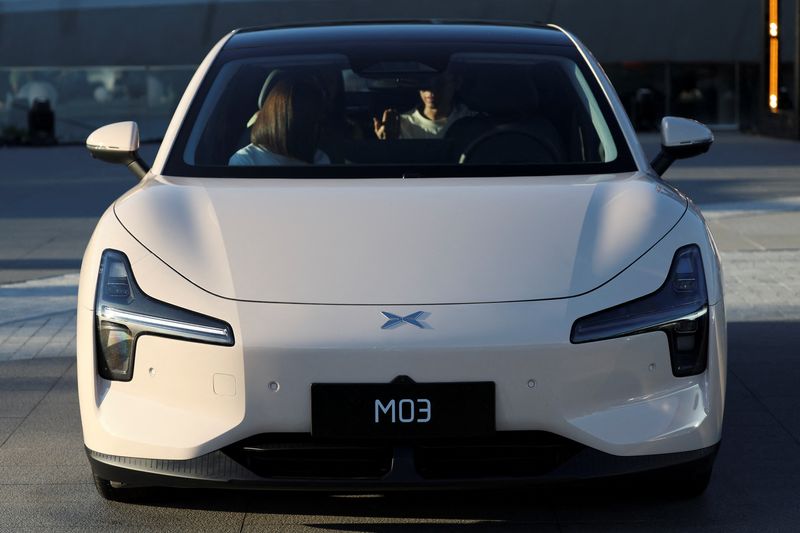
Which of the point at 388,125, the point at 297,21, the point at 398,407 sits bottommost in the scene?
the point at 297,21

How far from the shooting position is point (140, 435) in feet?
12.6

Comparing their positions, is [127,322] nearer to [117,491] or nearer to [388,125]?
[117,491]

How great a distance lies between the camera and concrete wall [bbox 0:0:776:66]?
3472 centimetres

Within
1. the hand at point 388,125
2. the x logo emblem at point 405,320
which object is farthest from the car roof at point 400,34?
the x logo emblem at point 405,320

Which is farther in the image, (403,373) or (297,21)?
(297,21)

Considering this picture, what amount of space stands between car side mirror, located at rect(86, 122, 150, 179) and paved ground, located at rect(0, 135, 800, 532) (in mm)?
1051

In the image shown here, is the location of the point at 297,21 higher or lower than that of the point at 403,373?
lower

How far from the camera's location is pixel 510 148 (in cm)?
488

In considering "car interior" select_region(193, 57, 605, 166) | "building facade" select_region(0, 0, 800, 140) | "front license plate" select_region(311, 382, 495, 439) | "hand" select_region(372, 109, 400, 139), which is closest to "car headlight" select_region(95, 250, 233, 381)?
"front license plate" select_region(311, 382, 495, 439)

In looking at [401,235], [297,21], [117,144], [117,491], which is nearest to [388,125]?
[117,144]

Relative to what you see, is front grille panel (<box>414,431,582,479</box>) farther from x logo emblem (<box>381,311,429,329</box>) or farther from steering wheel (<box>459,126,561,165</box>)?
steering wheel (<box>459,126,561,165</box>)

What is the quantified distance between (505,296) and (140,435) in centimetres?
105

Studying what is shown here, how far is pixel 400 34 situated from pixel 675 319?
77.1 inches

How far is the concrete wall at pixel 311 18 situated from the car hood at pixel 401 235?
30307 mm
